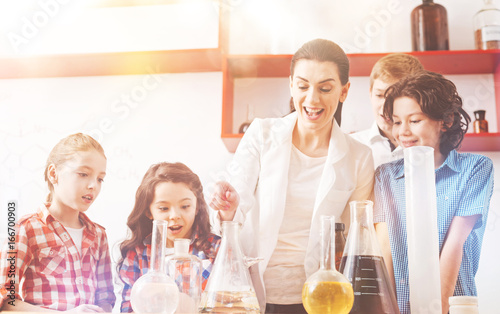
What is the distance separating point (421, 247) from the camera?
1435mm

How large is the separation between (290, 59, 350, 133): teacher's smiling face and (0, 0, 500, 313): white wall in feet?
0.16

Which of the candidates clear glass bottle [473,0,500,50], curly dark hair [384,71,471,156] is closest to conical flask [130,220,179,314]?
curly dark hair [384,71,471,156]

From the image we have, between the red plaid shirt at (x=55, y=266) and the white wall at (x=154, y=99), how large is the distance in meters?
0.06

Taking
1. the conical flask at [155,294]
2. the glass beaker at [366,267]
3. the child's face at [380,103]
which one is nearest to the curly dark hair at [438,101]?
the child's face at [380,103]

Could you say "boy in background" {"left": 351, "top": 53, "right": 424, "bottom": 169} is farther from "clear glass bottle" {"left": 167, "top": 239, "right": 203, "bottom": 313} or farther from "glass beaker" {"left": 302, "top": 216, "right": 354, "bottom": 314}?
"clear glass bottle" {"left": 167, "top": 239, "right": 203, "bottom": 313}

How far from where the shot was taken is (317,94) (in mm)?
1616

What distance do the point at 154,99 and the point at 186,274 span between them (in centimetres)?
62

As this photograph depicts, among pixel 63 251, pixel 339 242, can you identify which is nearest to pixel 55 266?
pixel 63 251

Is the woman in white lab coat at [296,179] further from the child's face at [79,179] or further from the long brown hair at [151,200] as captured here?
the child's face at [79,179]

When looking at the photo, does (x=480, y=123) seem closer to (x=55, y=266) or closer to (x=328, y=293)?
(x=328, y=293)

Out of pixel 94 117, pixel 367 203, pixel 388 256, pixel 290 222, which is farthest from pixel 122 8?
pixel 388 256

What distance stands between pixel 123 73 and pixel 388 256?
39.2 inches

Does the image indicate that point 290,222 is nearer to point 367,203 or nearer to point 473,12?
point 367,203

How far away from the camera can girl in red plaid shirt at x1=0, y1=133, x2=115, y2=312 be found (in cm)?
157
